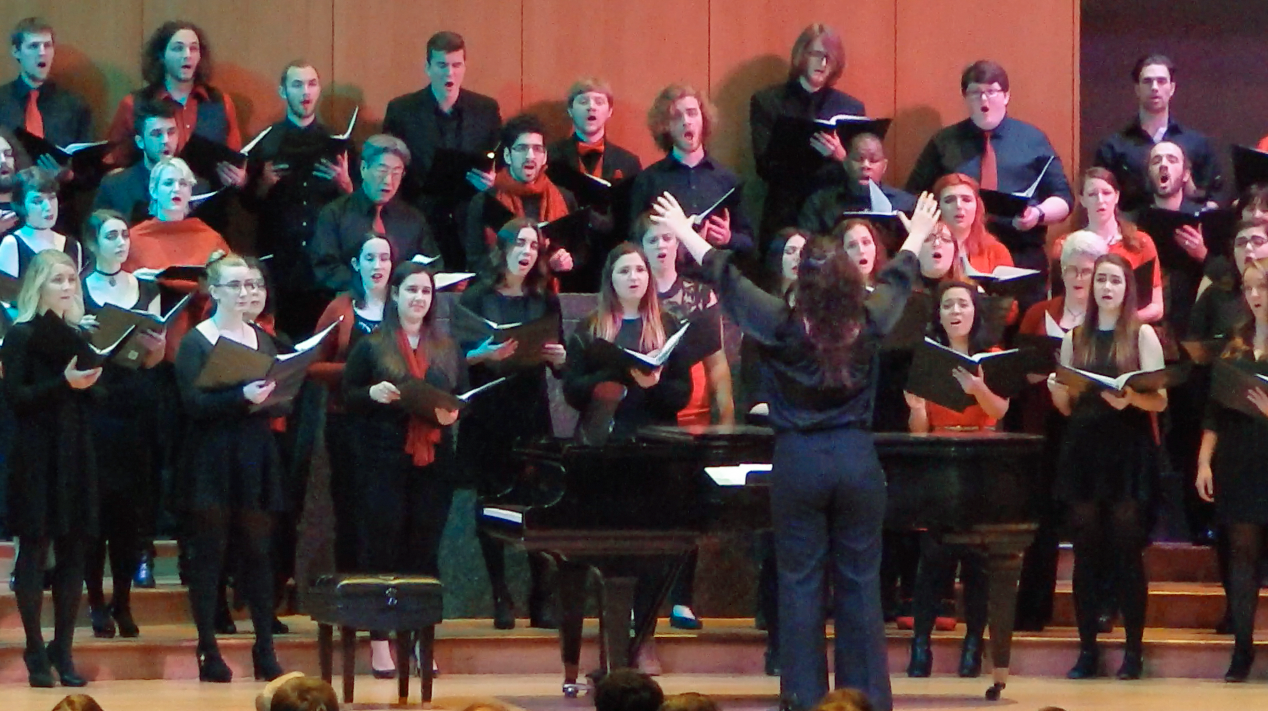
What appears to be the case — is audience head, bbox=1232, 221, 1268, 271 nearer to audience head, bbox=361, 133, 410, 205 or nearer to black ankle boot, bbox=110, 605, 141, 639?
audience head, bbox=361, 133, 410, 205

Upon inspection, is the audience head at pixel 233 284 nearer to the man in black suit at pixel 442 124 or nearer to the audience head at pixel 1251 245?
the man in black suit at pixel 442 124

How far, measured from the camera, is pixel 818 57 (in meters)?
7.44

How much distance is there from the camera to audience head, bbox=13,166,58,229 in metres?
6.15

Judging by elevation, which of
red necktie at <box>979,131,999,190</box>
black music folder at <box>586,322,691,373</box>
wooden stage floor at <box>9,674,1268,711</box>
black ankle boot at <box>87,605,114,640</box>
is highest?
red necktie at <box>979,131,999,190</box>

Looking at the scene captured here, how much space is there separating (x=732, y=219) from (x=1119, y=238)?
1371 mm

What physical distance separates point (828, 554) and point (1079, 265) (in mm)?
1926

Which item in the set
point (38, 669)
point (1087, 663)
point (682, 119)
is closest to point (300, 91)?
point (682, 119)

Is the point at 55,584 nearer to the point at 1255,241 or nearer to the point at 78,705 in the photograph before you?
the point at 78,705

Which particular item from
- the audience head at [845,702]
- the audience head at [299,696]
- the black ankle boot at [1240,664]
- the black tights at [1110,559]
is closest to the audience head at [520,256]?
the black tights at [1110,559]

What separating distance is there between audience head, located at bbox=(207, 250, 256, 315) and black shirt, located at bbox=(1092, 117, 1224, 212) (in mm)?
3276

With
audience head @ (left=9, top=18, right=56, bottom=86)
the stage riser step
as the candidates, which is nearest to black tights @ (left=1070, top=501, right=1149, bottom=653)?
the stage riser step

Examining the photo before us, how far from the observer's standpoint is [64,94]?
7344 millimetres

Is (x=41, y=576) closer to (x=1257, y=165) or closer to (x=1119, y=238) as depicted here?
(x=1119, y=238)

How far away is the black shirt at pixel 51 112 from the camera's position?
23.6 feet
